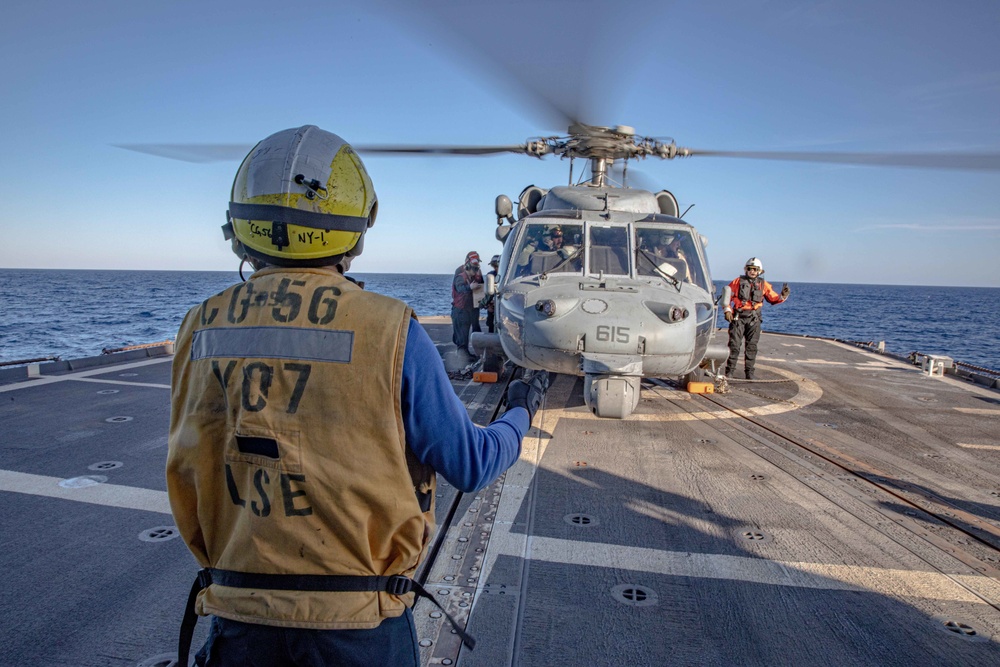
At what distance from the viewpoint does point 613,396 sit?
17.5ft

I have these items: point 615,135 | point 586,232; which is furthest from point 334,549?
point 615,135

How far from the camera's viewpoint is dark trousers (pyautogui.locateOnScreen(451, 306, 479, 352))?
10.2 metres

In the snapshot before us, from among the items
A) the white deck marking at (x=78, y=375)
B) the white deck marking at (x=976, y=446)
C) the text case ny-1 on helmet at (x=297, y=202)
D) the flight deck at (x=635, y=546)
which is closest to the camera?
the text case ny-1 on helmet at (x=297, y=202)

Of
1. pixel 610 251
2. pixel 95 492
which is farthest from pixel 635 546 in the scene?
pixel 610 251

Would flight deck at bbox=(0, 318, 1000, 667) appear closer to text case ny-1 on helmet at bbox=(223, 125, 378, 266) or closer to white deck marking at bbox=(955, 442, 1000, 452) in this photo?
white deck marking at bbox=(955, 442, 1000, 452)

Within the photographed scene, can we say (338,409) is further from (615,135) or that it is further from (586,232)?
(615,135)

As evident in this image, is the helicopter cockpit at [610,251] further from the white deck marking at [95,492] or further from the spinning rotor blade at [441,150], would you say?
the white deck marking at [95,492]

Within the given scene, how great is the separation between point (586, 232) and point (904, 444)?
13.9 feet

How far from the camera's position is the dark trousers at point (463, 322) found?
401 inches

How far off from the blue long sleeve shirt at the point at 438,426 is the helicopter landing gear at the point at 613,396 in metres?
3.78

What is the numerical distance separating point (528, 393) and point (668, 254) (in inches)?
228

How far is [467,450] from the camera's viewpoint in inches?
61.7

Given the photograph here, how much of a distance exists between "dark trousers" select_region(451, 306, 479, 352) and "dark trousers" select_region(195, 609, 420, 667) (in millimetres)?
8594

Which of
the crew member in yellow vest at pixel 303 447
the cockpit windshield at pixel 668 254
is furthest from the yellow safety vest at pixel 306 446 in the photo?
the cockpit windshield at pixel 668 254
